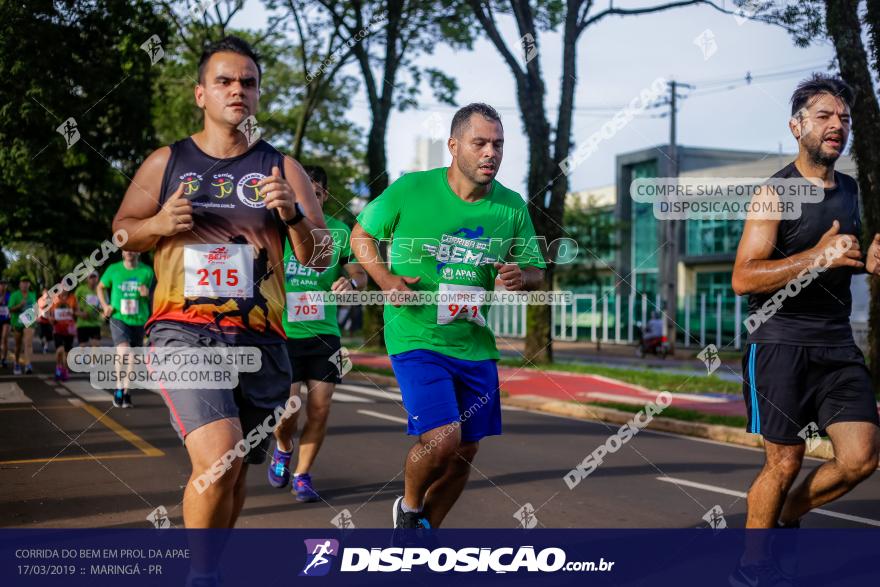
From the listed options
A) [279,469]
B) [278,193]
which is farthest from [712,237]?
[278,193]

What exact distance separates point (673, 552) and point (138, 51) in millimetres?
24683

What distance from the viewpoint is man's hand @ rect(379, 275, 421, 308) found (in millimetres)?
4602

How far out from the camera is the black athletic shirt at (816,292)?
14.4 ft

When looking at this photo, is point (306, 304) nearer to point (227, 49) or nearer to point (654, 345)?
point (227, 49)

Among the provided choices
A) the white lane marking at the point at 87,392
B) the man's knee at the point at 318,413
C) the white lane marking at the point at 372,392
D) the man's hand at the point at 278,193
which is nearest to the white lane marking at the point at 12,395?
the white lane marking at the point at 87,392

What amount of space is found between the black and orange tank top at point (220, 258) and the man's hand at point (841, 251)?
7.64ft

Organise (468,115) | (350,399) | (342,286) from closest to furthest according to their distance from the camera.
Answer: (468,115) → (342,286) → (350,399)

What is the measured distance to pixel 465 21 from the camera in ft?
82.1

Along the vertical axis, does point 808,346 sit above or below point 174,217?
below

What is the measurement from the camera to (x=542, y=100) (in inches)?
792

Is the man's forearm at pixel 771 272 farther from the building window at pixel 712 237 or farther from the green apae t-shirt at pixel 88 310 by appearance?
the building window at pixel 712 237

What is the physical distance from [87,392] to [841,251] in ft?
40.5

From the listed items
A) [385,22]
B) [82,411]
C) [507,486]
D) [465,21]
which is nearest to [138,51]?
[385,22]

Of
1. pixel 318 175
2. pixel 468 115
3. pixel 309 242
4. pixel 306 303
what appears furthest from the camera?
pixel 306 303
